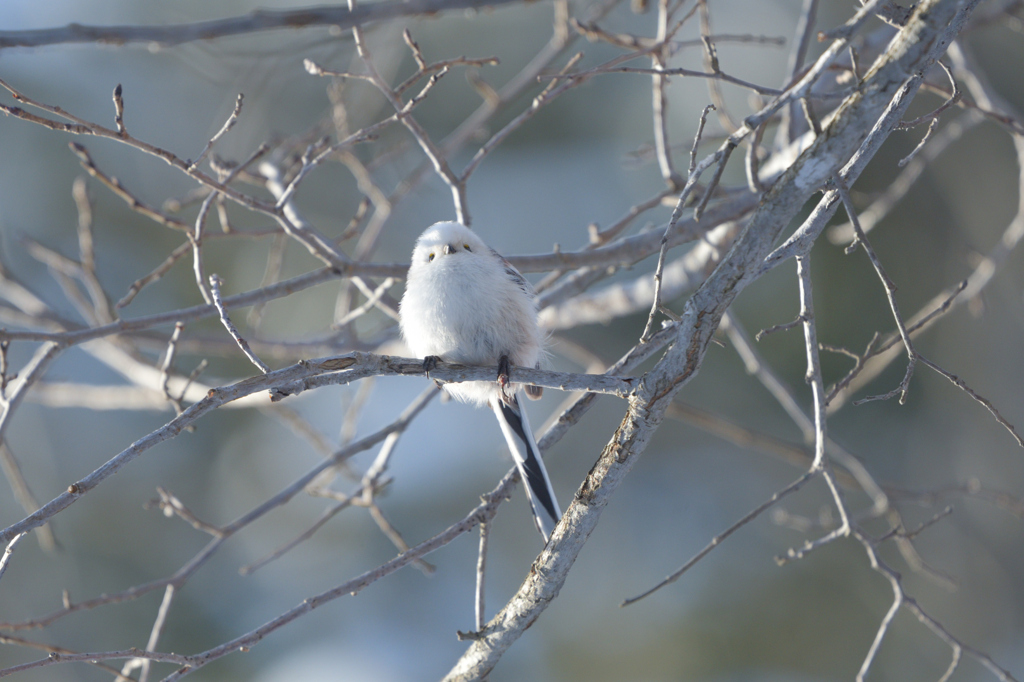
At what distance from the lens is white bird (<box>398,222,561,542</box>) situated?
7.24ft

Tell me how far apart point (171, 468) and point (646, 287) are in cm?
686

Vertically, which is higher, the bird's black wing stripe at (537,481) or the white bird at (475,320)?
the white bird at (475,320)

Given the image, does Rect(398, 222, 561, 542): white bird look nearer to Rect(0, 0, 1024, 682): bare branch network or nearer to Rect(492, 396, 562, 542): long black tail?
Rect(492, 396, 562, 542): long black tail

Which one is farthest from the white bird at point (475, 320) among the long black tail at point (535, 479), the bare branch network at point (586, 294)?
the bare branch network at point (586, 294)

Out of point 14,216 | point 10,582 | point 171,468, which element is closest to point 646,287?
point 171,468

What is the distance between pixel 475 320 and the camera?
221cm

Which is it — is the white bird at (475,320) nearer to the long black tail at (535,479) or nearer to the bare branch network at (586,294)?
the long black tail at (535,479)

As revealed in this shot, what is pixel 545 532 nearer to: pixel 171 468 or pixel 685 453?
pixel 685 453

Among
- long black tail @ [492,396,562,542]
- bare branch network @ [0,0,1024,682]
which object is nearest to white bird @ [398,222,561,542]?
long black tail @ [492,396,562,542]

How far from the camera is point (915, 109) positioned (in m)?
6.59

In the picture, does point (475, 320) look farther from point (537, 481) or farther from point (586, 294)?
point (586, 294)

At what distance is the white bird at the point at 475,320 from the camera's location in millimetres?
2207

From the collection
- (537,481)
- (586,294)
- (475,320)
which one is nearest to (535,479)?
(537,481)

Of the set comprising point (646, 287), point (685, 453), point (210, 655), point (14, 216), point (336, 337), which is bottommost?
point (210, 655)
